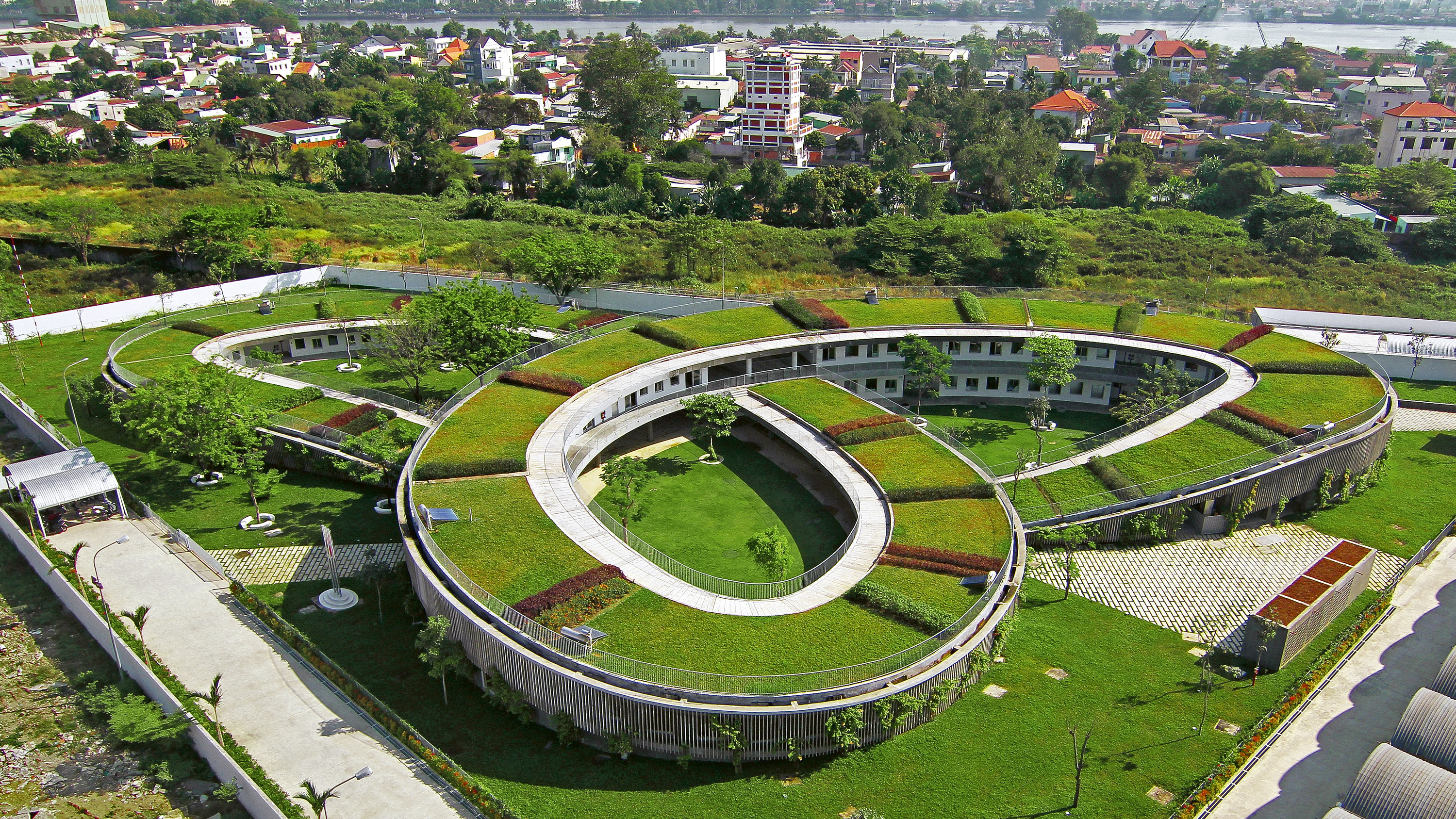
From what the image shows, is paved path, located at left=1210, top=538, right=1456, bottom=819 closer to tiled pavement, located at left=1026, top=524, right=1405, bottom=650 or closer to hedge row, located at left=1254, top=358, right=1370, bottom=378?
tiled pavement, located at left=1026, top=524, right=1405, bottom=650

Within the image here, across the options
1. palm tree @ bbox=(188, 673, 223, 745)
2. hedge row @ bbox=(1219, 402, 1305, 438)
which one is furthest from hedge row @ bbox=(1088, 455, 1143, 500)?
palm tree @ bbox=(188, 673, 223, 745)

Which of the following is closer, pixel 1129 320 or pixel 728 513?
pixel 728 513

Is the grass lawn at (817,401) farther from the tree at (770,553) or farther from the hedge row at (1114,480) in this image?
the tree at (770,553)

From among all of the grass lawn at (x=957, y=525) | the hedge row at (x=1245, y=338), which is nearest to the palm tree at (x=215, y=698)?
the grass lawn at (x=957, y=525)

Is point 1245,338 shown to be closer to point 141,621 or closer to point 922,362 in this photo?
point 922,362

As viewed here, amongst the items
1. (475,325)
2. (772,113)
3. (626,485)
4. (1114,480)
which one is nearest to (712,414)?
(626,485)
